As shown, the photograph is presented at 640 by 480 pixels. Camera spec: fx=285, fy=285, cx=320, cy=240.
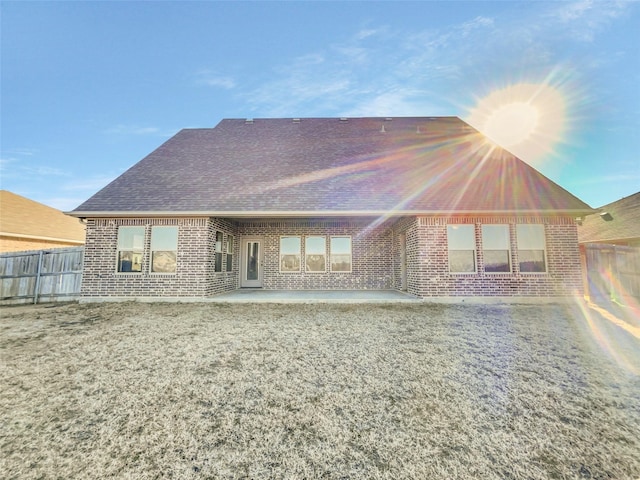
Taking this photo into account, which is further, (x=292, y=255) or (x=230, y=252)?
(x=292, y=255)

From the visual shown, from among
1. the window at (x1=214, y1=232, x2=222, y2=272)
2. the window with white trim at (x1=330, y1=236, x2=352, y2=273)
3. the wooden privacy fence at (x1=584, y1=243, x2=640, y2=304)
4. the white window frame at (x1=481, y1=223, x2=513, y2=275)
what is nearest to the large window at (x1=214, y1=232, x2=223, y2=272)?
the window at (x1=214, y1=232, x2=222, y2=272)

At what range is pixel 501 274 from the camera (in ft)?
30.6

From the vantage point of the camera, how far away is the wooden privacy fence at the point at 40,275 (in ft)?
32.9

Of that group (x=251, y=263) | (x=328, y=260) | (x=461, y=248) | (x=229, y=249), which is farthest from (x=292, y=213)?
(x=461, y=248)

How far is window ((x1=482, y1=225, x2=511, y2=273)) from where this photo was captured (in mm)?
9398

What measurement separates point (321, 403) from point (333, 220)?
929 cm

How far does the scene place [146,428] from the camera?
2703 millimetres

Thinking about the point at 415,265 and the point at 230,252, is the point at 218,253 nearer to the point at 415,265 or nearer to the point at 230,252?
the point at 230,252

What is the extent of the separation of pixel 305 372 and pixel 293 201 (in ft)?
22.7

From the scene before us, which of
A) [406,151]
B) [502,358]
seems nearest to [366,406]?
[502,358]

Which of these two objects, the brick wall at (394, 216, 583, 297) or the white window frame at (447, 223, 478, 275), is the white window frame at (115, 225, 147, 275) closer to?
the brick wall at (394, 216, 583, 297)

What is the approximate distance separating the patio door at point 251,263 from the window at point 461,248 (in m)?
7.49

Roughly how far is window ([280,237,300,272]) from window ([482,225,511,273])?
22.9ft

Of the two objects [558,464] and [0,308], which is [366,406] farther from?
[0,308]
